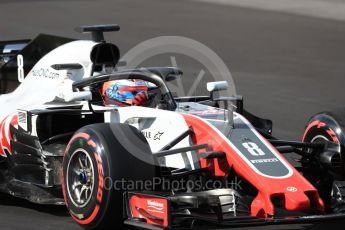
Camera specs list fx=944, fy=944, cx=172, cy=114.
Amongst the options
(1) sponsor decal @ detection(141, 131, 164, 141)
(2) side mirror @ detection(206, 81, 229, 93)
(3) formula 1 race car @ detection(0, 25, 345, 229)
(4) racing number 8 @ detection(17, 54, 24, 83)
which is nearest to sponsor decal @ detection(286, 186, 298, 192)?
(3) formula 1 race car @ detection(0, 25, 345, 229)

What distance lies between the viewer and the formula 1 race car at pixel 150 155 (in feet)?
25.1

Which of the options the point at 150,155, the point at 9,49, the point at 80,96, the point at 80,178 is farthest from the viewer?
the point at 9,49

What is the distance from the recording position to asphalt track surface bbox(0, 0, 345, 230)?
48.3 ft

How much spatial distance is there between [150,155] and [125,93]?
1464mm

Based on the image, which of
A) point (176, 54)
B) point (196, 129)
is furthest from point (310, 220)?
point (176, 54)

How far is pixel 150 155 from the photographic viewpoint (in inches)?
311

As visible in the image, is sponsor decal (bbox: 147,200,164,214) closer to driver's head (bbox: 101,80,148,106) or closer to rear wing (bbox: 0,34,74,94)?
driver's head (bbox: 101,80,148,106)

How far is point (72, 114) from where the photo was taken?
9023mm

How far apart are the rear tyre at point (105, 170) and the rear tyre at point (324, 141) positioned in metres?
1.67

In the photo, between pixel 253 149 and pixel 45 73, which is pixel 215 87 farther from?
pixel 45 73

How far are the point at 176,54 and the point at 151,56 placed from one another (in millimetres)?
471

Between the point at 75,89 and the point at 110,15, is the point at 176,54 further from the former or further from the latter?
the point at 75,89

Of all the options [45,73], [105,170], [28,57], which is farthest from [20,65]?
[105,170]

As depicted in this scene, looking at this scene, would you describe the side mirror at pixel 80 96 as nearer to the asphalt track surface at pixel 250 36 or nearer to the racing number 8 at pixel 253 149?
the racing number 8 at pixel 253 149
